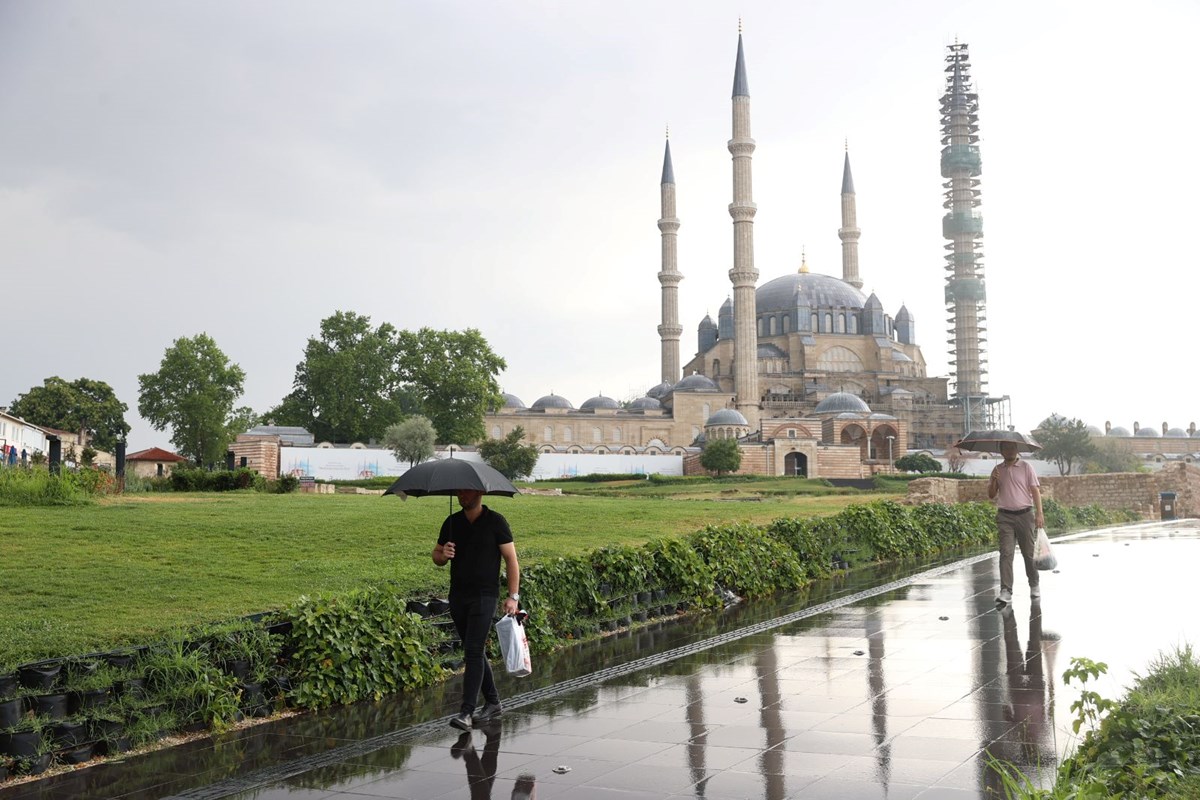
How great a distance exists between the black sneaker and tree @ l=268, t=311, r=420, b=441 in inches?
1822

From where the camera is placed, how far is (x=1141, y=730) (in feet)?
13.3

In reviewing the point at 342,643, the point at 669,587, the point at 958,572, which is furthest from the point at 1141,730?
the point at 958,572

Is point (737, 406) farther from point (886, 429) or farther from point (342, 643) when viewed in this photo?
point (342, 643)

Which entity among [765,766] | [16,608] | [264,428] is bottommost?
[765,766]

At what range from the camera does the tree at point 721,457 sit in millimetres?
50594

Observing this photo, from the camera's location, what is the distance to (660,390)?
7256 centimetres

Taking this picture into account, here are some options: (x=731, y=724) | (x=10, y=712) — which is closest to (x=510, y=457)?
(x=731, y=724)

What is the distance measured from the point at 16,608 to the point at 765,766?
198 inches

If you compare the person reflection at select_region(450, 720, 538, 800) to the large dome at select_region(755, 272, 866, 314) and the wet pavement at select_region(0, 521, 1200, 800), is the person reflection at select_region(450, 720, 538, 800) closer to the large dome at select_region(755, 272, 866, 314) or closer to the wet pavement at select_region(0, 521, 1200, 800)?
the wet pavement at select_region(0, 521, 1200, 800)

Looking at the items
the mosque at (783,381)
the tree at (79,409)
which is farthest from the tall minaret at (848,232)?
the tree at (79,409)

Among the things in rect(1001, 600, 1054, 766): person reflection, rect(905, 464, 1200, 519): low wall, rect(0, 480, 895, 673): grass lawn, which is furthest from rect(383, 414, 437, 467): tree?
rect(1001, 600, 1054, 766): person reflection

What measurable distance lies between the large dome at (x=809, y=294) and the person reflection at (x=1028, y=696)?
65.6 m

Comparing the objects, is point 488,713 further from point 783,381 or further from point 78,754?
point 783,381

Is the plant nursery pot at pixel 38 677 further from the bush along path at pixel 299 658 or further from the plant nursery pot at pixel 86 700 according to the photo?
the plant nursery pot at pixel 86 700
